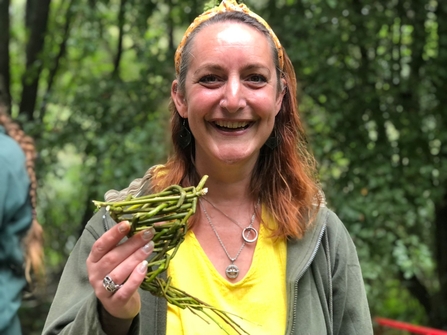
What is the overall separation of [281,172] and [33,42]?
12.5ft

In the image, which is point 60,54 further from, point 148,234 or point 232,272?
point 148,234

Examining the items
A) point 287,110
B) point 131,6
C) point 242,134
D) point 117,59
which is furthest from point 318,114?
point 242,134

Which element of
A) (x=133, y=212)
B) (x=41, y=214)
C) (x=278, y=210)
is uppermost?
(x=133, y=212)

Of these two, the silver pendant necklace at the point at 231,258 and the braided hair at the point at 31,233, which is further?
the braided hair at the point at 31,233

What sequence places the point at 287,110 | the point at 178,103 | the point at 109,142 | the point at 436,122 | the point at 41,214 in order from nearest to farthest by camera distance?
the point at 178,103 < the point at 287,110 < the point at 109,142 < the point at 436,122 < the point at 41,214

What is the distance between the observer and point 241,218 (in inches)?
79.0

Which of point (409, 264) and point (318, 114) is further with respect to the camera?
point (318, 114)

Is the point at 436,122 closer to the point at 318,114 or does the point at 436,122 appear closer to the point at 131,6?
the point at 318,114

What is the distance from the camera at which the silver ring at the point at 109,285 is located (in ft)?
4.72

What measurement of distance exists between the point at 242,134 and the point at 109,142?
2.44 meters

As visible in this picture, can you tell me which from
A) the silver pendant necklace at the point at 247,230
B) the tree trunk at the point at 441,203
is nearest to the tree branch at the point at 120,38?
the tree trunk at the point at 441,203

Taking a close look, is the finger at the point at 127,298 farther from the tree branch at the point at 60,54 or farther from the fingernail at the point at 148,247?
the tree branch at the point at 60,54

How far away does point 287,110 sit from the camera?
213 centimetres

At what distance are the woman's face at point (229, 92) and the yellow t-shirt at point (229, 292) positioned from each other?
29cm
